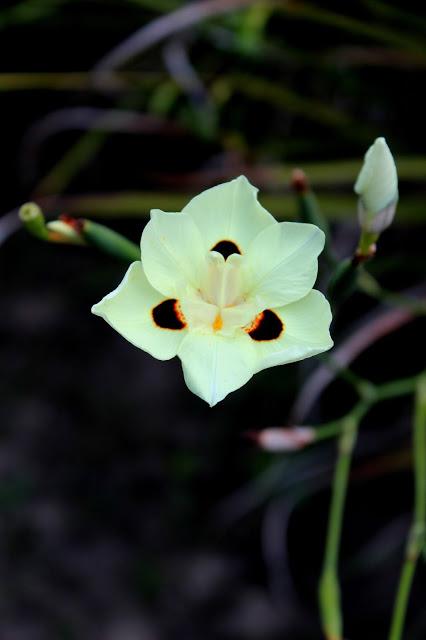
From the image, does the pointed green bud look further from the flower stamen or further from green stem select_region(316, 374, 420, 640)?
green stem select_region(316, 374, 420, 640)

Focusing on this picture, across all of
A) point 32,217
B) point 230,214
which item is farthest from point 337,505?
point 32,217

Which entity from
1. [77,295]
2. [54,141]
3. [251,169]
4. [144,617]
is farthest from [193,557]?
[54,141]

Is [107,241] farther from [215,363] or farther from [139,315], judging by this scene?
[215,363]

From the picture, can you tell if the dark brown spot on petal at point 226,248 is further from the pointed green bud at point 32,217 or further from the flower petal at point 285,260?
the pointed green bud at point 32,217

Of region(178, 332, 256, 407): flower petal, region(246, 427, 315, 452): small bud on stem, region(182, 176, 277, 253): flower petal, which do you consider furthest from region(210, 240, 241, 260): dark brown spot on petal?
region(246, 427, 315, 452): small bud on stem

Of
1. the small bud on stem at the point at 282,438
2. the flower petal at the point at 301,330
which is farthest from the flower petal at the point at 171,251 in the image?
the small bud on stem at the point at 282,438
